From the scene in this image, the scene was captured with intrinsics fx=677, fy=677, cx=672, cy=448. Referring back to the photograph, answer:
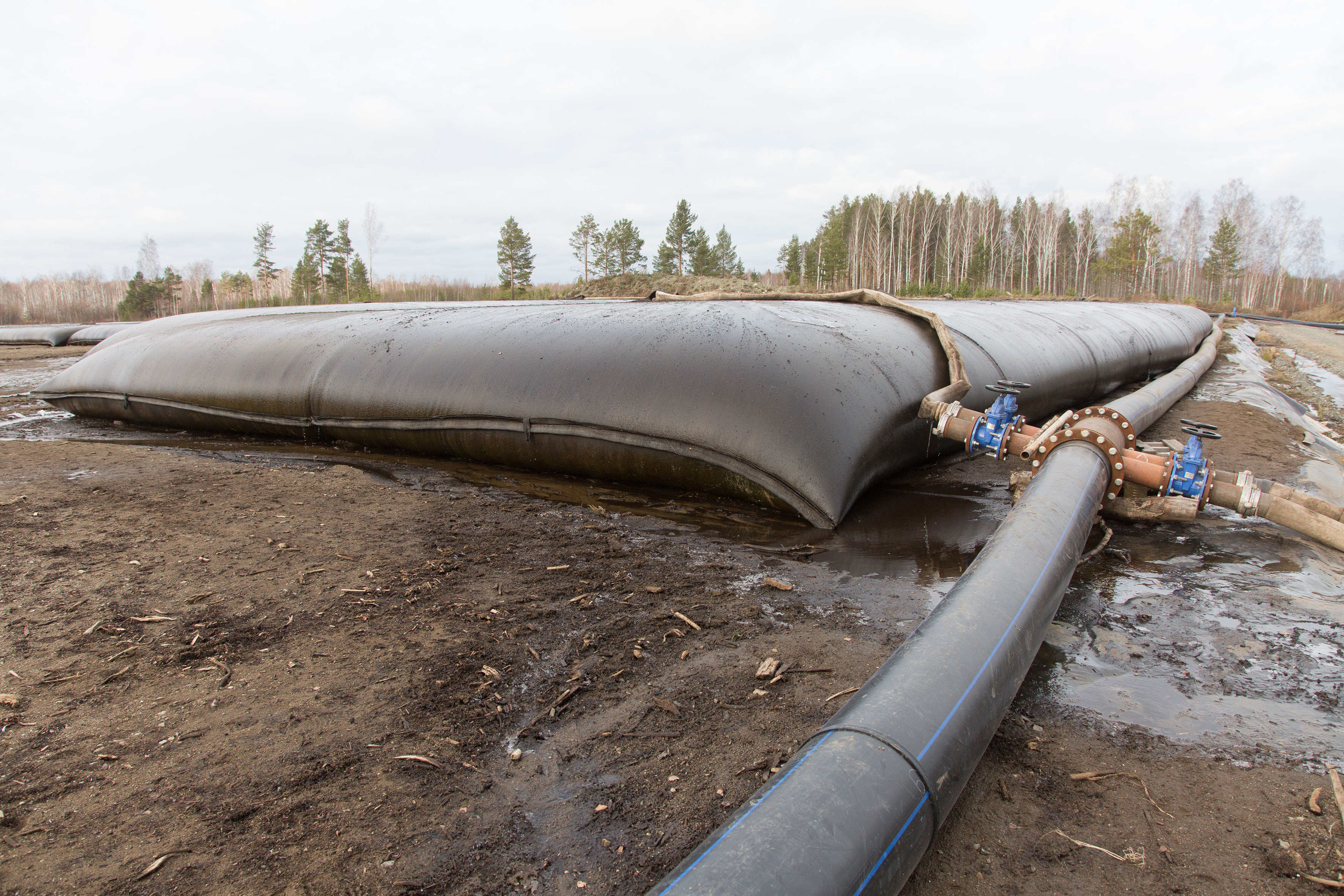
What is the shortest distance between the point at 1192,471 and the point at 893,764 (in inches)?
81.0

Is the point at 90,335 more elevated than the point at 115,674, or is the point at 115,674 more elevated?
the point at 90,335

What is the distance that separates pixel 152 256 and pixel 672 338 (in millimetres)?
52221

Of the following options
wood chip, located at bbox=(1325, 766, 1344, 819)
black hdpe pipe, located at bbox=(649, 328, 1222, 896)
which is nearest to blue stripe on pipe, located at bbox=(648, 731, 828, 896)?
black hdpe pipe, located at bbox=(649, 328, 1222, 896)

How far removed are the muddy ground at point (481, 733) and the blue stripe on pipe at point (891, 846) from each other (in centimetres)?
21

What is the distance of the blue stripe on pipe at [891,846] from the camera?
825mm

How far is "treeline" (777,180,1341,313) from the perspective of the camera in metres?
38.9

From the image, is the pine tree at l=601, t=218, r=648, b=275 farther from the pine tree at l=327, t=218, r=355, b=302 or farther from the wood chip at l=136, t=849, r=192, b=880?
the wood chip at l=136, t=849, r=192, b=880

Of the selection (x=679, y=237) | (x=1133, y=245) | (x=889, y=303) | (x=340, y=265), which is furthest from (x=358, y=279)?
(x=1133, y=245)

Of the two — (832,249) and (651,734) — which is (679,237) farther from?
(651,734)

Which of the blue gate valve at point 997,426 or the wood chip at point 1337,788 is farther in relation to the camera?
the blue gate valve at point 997,426

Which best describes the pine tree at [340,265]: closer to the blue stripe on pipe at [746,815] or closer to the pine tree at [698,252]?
the pine tree at [698,252]

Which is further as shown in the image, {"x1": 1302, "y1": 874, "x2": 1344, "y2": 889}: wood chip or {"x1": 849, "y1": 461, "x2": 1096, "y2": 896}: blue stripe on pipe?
{"x1": 1302, "y1": 874, "x2": 1344, "y2": 889}: wood chip

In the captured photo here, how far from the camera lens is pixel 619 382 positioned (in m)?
3.16

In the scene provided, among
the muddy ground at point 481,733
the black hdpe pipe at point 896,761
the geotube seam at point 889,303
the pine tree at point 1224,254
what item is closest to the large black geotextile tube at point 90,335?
the geotube seam at point 889,303
